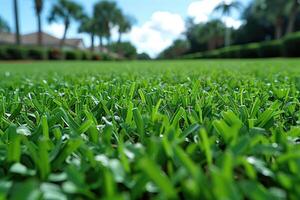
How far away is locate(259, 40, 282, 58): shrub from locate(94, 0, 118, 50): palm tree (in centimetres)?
4611

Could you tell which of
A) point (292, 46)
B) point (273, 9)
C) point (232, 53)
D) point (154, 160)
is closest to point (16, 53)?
point (232, 53)

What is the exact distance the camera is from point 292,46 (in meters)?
19.1

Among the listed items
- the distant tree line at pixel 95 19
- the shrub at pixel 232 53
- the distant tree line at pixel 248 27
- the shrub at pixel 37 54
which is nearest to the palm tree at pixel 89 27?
the distant tree line at pixel 95 19

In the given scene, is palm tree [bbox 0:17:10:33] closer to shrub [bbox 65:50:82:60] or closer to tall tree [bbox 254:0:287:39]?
shrub [bbox 65:50:82:60]

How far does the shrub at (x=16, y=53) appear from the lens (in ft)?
84.3

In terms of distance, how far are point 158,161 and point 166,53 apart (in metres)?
96.6

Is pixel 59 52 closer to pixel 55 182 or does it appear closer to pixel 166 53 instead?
pixel 55 182

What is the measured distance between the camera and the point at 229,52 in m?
28.9

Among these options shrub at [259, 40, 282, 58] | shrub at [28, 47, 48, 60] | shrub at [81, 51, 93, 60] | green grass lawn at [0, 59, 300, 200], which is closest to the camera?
green grass lawn at [0, 59, 300, 200]

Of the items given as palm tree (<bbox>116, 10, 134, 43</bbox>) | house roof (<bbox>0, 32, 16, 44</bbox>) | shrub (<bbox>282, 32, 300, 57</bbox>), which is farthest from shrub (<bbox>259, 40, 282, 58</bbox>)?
house roof (<bbox>0, 32, 16, 44</bbox>)

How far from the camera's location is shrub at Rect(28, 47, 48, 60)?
27603 millimetres

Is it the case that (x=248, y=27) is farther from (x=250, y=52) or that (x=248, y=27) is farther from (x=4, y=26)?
(x=4, y=26)

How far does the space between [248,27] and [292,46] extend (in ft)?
146

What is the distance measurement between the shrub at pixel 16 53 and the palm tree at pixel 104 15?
4031cm
